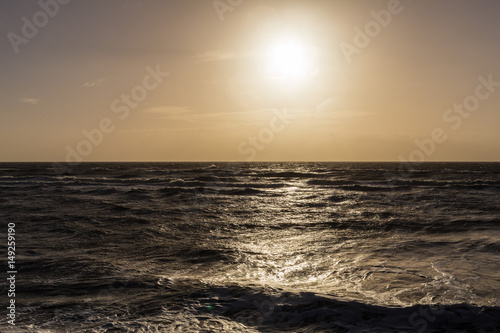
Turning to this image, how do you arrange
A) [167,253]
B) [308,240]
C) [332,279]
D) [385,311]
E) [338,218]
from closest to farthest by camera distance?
[385,311], [332,279], [167,253], [308,240], [338,218]

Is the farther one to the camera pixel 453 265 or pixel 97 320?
pixel 453 265

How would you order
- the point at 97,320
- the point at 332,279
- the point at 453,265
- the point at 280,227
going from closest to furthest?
1. the point at 97,320
2. the point at 332,279
3. the point at 453,265
4. the point at 280,227

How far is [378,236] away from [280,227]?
445cm

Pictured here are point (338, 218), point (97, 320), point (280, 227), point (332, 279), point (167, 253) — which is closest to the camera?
point (97, 320)

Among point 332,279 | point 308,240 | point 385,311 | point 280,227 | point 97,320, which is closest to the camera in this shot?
point 97,320

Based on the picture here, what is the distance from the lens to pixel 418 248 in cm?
1225

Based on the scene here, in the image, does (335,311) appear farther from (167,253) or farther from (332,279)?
(167,253)

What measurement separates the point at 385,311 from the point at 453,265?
4.45 meters

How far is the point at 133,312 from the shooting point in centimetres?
673

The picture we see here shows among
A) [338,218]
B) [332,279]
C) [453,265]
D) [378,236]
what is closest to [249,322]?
[332,279]

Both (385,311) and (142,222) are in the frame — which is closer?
(385,311)

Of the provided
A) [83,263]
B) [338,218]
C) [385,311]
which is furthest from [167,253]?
[338,218]

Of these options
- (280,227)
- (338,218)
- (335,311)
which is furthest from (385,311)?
(338,218)

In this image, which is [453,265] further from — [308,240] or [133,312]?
[133,312]
